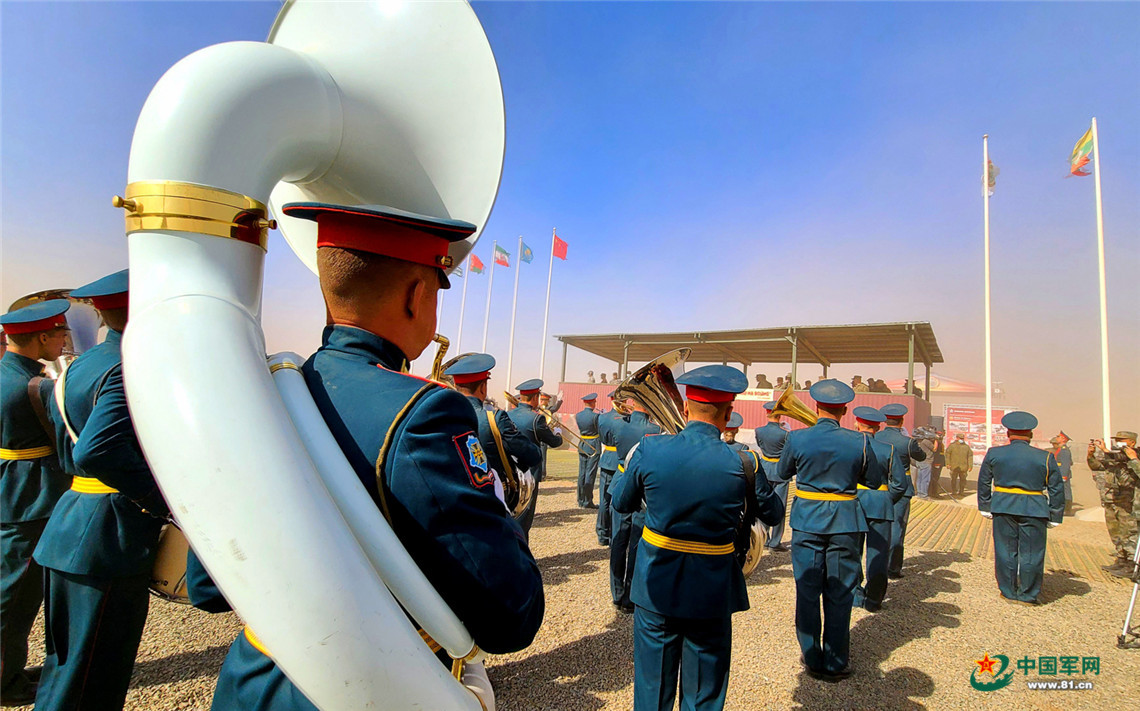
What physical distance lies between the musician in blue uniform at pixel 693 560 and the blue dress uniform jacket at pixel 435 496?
214 cm

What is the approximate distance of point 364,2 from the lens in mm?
1330

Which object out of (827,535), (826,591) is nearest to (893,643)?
(826,591)

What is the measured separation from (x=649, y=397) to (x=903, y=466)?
206 inches

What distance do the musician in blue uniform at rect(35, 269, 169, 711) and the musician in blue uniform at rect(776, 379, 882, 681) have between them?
469cm

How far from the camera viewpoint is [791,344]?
20.2 metres

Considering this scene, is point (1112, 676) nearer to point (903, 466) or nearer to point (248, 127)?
point (903, 466)

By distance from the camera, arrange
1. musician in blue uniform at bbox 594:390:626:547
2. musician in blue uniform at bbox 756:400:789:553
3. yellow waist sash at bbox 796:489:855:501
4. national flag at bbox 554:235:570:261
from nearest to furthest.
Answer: yellow waist sash at bbox 796:489:855:501 < musician in blue uniform at bbox 594:390:626:547 < musician in blue uniform at bbox 756:400:789:553 < national flag at bbox 554:235:570:261

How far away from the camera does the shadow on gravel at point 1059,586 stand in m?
6.87

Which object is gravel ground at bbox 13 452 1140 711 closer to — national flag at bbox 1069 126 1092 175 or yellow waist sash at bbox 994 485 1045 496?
yellow waist sash at bbox 994 485 1045 496

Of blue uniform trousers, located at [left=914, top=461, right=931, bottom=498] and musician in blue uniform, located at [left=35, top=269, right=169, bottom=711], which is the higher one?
musician in blue uniform, located at [left=35, top=269, right=169, bottom=711]

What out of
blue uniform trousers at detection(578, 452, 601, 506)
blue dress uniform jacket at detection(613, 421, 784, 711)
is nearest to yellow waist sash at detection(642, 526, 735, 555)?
blue dress uniform jacket at detection(613, 421, 784, 711)

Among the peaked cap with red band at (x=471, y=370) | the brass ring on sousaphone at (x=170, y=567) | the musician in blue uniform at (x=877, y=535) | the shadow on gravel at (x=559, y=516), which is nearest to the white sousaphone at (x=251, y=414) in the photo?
the brass ring on sousaphone at (x=170, y=567)

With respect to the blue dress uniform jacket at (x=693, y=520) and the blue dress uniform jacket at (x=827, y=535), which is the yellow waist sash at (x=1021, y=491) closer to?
the blue dress uniform jacket at (x=827, y=535)

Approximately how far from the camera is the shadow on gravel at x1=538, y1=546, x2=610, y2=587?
648cm
